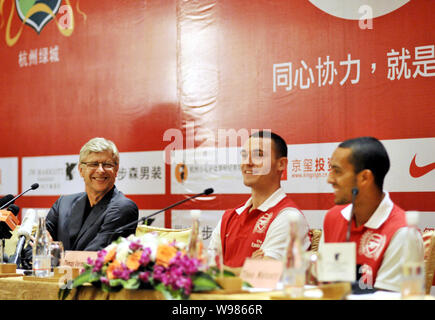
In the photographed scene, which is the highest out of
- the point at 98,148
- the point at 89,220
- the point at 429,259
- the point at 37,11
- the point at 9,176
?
the point at 37,11

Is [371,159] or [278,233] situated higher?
[371,159]

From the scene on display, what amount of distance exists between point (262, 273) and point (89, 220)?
1.59 m

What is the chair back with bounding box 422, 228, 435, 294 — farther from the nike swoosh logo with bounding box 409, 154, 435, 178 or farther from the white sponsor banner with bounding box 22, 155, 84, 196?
the white sponsor banner with bounding box 22, 155, 84, 196

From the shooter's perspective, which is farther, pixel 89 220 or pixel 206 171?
pixel 206 171

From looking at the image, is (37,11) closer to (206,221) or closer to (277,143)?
(206,221)

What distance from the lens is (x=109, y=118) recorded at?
442 cm

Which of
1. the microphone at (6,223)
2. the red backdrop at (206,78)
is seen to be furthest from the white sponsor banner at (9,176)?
the microphone at (6,223)

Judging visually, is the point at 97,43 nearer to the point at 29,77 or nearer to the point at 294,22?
the point at 29,77

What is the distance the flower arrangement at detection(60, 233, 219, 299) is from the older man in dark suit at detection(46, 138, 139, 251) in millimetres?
1169

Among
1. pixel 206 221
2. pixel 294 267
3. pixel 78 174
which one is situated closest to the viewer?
pixel 294 267

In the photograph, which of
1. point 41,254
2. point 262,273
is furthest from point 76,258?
point 262,273

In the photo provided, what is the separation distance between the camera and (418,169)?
122 inches
